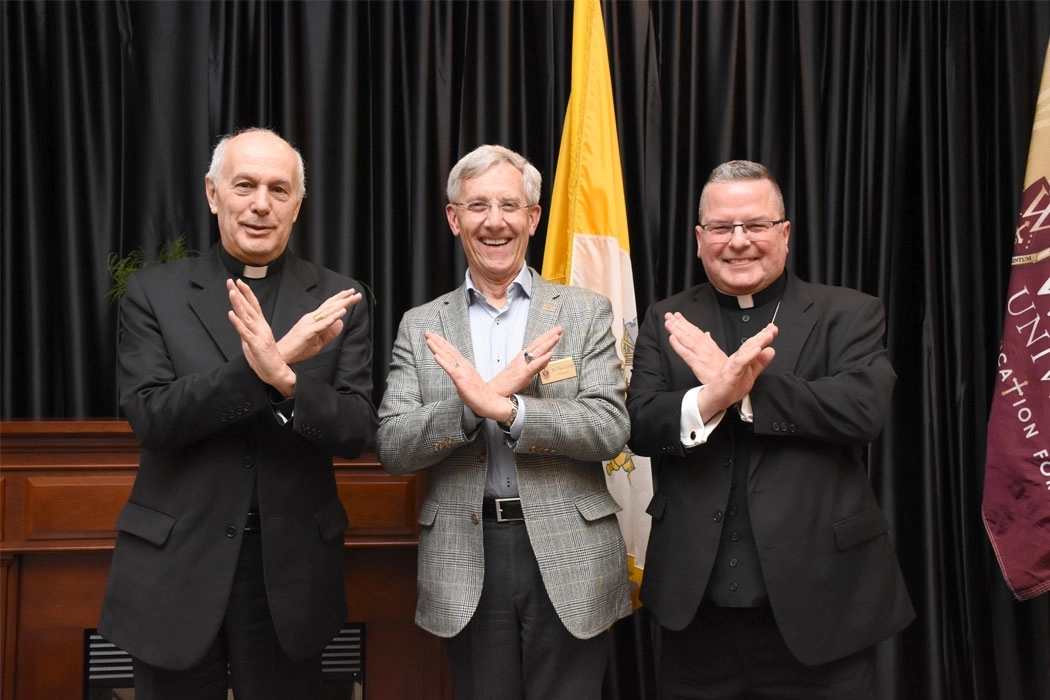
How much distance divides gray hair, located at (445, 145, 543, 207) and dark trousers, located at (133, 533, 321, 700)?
947 millimetres

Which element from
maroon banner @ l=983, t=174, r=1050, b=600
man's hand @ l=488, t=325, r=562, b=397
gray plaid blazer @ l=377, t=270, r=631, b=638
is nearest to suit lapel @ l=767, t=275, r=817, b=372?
gray plaid blazer @ l=377, t=270, r=631, b=638

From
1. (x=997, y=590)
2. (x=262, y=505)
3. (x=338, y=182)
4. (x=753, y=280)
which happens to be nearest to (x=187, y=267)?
(x=262, y=505)

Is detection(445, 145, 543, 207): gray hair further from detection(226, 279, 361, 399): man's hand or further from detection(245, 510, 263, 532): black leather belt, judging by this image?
→ detection(245, 510, 263, 532): black leather belt

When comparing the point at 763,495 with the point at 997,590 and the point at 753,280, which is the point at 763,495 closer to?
the point at 753,280

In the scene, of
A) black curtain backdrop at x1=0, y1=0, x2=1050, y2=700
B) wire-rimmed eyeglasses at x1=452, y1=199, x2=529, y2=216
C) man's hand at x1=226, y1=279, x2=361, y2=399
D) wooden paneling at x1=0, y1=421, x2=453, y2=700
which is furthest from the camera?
black curtain backdrop at x1=0, y1=0, x2=1050, y2=700

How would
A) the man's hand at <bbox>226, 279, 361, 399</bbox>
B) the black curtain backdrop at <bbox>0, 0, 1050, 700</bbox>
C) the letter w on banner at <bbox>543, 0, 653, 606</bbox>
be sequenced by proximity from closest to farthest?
1. the man's hand at <bbox>226, 279, 361, 399</bbox>
2. the letter w on banner at <bbox>543, 0, 653, 606</bbox>
3. the black curtain backdrop at <bbox>0, 0, 1050, 700</bbox>

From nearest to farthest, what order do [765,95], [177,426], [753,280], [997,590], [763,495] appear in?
[177,426] < [763,495] < [753,280] < [997,590] < [765,95]

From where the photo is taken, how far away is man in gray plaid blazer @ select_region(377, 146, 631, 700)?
191 cm

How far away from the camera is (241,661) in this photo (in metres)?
1.86

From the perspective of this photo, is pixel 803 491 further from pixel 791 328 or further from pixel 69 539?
pixel 69 539

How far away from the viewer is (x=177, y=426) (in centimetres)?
176

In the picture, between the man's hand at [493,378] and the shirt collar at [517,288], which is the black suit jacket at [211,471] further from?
the shirt collar at [517,288]

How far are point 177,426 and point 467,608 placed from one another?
72 cm

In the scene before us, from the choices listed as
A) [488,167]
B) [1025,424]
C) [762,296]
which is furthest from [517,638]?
[1025,424]
